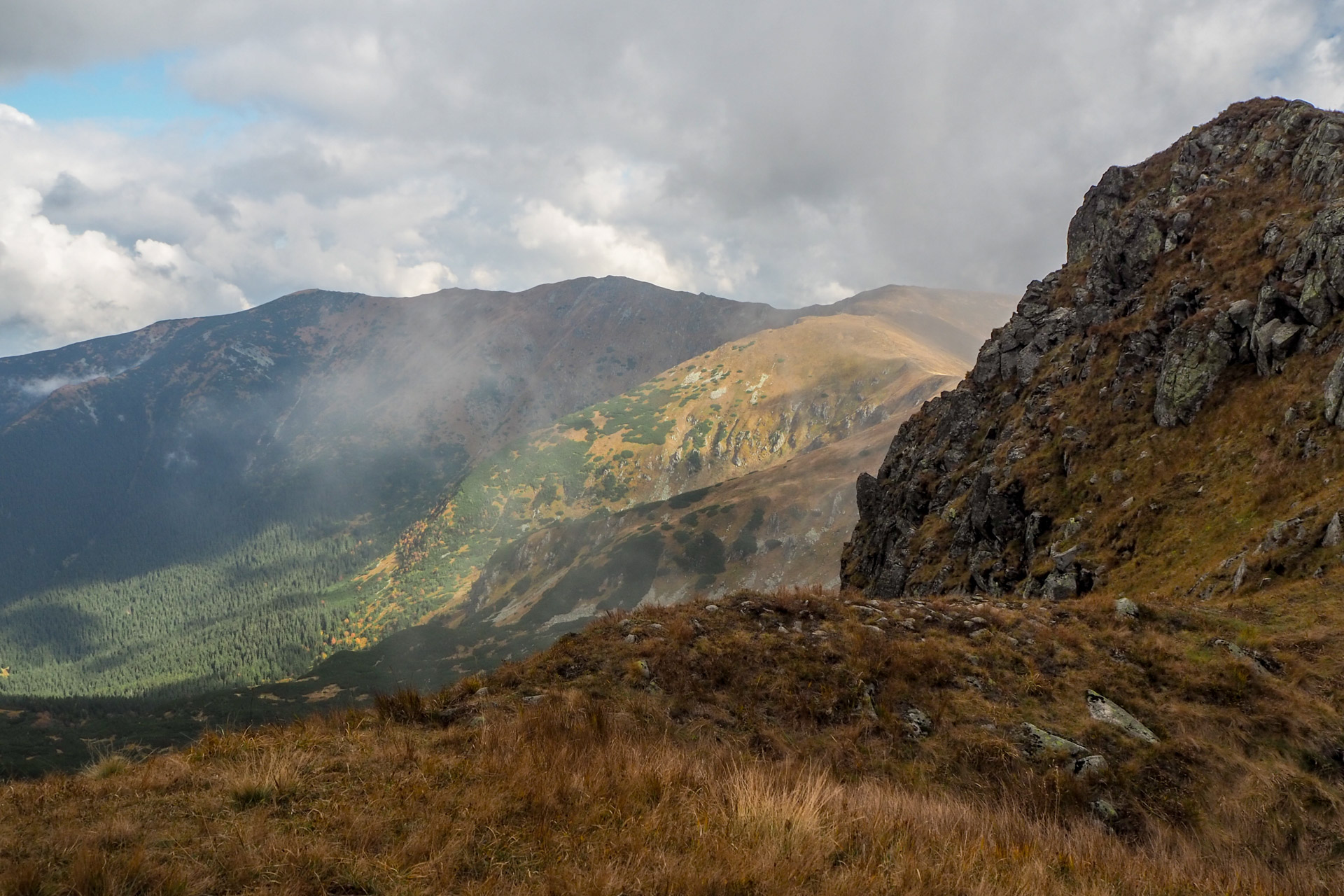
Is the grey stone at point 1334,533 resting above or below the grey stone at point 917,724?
above

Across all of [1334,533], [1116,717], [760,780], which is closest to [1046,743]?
[1116,717]

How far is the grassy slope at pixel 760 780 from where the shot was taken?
16.2 feet

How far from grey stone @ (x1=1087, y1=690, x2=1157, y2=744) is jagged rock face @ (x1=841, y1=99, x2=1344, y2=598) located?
17.5 m

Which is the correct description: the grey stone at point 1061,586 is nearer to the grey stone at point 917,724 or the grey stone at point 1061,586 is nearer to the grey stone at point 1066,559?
the grey stone at point 1066,559

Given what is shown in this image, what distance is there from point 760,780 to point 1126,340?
40254mm

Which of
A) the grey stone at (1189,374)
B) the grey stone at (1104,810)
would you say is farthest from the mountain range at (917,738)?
the grey stone at (1189,374)

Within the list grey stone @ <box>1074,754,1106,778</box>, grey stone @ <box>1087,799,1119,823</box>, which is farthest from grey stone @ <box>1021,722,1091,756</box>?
grey stone @ <box>1087,799,1119,823</box>

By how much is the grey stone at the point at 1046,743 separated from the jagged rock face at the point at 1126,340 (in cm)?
1920

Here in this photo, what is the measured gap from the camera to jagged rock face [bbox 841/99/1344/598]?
2816cm

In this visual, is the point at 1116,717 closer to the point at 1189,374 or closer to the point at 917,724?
the point at 917,724

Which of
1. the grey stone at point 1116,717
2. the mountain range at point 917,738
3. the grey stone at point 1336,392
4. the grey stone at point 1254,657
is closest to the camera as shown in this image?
the mountain range at point 917,738

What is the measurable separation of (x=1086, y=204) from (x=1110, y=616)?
173ft

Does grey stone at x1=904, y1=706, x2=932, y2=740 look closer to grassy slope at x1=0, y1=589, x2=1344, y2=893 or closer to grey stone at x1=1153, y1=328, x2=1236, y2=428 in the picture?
grassy slope at x1=0, y1=589, x2=1344, y2=893

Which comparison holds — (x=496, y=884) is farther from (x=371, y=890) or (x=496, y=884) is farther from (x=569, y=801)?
(x=569, y=801)
